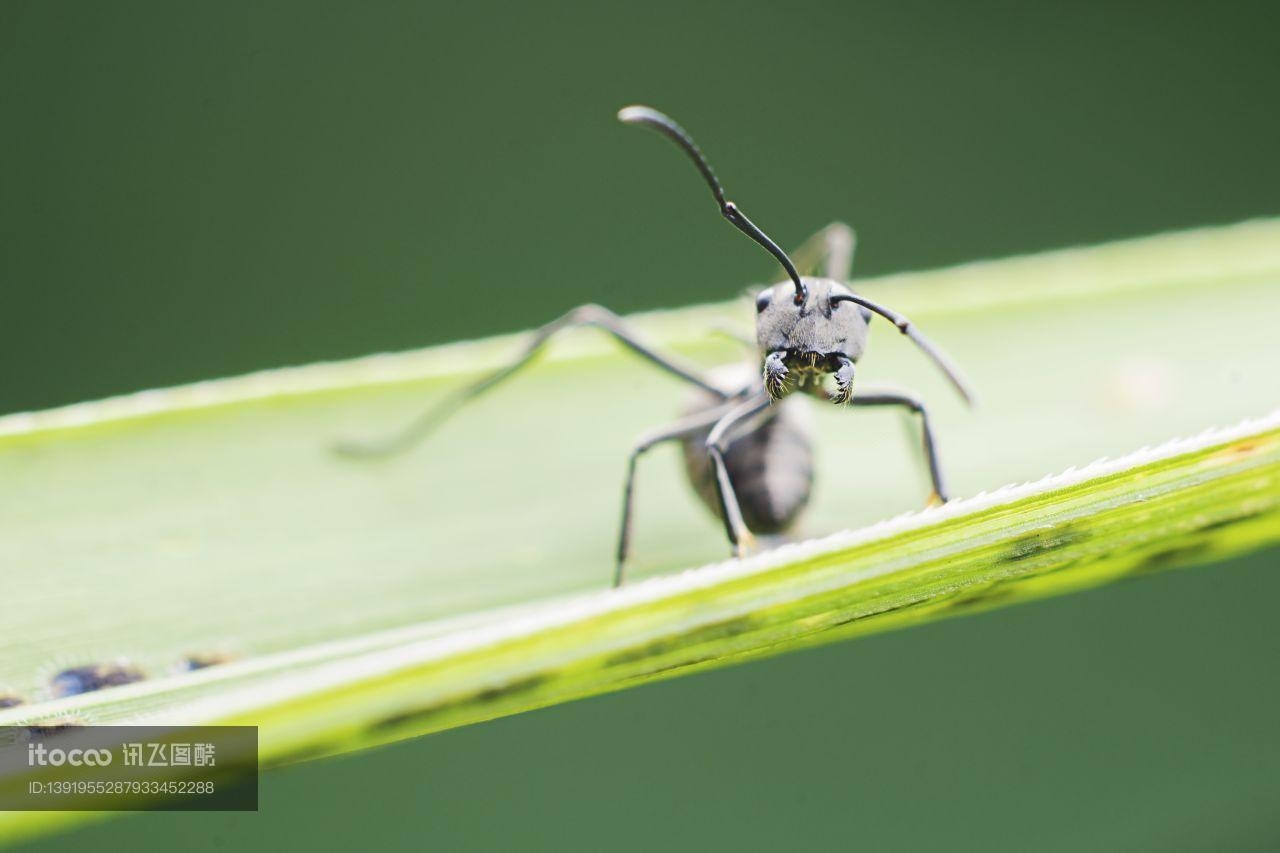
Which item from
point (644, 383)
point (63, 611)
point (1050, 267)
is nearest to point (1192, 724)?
point (1050, 267)

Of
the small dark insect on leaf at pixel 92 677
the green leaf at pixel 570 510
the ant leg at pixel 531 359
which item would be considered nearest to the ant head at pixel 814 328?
the ant leg at pixel 531 359

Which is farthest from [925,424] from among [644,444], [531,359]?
[531,359]

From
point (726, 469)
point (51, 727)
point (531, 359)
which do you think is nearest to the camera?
point (51, 727)

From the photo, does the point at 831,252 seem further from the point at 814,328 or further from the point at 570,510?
the point at 570,510

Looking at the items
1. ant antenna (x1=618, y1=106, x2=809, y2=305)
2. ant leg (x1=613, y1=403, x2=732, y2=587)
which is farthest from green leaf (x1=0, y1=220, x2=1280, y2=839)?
ant antenna (x1=618, y1=106, x2=809, y2=305)

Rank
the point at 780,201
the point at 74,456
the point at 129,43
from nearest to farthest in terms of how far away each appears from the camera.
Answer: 1. the point at 74,456
2. the point at 129,43
3. the point at 780,201

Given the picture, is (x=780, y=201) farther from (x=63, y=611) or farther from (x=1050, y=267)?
(x=63, y=611)

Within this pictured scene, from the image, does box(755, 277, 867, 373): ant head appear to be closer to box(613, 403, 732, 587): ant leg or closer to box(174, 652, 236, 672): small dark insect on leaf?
box(613, 403, 732, 587): ant leg

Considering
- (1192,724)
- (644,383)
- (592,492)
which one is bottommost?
(1192,724)
